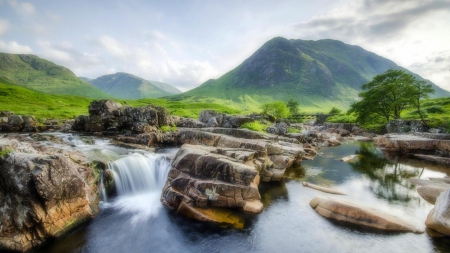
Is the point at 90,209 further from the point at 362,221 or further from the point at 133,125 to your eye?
the point at 133,125

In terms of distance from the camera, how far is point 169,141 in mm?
34219

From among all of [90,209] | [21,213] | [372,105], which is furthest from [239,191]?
[372,105]

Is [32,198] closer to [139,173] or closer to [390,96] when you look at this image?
[139,173]

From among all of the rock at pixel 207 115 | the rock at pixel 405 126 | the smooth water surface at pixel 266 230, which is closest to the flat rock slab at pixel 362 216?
the smooth water surface at pixel 266 230

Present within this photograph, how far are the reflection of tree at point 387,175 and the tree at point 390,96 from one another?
27.3 metres

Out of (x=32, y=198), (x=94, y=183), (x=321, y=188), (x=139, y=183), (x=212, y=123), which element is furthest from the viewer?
(x=212, y=123)

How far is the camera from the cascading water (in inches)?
687

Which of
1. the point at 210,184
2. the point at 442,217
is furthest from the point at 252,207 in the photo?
the point at 442,217

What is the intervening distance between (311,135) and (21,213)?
2064 inches

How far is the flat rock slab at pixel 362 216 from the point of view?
47.3 ft

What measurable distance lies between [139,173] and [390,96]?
70.8m

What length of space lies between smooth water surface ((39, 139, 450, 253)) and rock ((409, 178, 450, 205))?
632 millimetres

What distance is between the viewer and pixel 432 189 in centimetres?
2011

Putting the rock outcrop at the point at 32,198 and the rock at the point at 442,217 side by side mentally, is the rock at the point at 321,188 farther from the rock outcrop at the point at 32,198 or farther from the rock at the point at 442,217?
the rock outcrop at the point at 32,198
